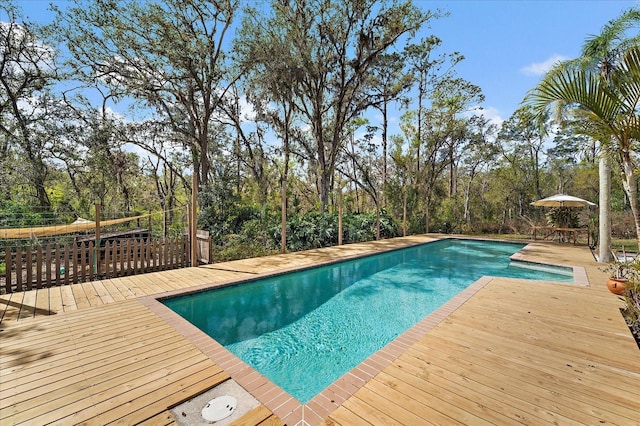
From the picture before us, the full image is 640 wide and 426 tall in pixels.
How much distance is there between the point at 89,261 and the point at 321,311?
14.4ft

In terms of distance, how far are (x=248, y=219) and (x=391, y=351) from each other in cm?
810

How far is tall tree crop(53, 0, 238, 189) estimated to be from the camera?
29.1ft

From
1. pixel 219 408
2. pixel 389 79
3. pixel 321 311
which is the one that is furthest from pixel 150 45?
pixel 219 408

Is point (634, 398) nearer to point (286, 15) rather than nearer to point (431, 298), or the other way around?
point (431, 298)

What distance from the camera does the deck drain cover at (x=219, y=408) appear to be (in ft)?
5.74

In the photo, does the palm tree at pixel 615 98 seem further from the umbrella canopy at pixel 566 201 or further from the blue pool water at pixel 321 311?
the umbrella canopy at pixel 566 201

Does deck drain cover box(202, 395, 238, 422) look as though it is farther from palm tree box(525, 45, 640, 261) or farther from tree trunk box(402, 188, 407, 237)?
tree trunk box(402, 188, 407, 237)

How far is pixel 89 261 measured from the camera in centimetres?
505

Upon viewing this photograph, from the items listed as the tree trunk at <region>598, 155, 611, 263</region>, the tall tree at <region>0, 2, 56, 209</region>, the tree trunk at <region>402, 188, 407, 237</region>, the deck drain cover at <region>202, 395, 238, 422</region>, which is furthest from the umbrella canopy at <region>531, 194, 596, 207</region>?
the tall tree at <region>0, 2, 56, 209</region>

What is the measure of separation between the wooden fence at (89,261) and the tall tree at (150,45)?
4552mm

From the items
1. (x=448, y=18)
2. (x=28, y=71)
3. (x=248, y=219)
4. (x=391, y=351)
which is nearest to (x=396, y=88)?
(x=448, y=18)

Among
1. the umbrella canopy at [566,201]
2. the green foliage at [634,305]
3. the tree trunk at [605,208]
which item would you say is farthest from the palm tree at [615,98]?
the umbrella canopy at [566,201]

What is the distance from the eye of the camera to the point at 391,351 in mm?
2605

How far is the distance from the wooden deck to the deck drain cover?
0.15 metres
